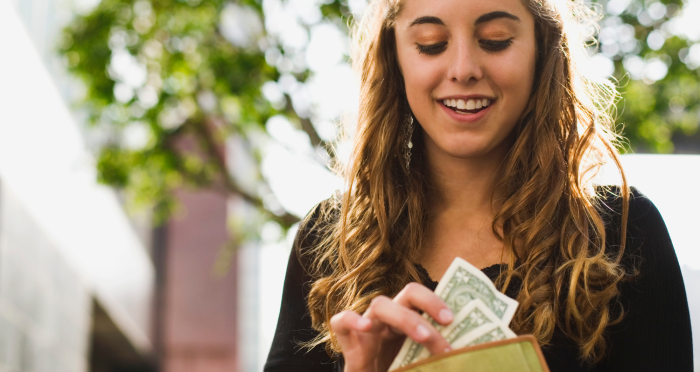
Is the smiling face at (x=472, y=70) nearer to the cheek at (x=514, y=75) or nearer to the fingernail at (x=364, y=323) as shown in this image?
the cheek at (x=514, y=75)

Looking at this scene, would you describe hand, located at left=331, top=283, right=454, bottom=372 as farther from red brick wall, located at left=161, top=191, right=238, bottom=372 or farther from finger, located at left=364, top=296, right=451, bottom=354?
red brick wall, located at left=161, top=191, right=238, bottom=372

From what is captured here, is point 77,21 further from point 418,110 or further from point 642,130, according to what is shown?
point 418,110

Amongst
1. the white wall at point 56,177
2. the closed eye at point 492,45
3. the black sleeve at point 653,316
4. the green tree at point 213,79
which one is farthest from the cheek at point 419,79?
the white wall at point 56,177

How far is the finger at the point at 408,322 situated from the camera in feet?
4.52

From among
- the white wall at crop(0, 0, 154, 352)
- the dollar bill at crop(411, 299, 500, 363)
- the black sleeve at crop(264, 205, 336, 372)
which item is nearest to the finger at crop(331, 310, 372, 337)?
the dollar bill at crop(411, 299, 500, 363)

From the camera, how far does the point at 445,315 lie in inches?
55.6

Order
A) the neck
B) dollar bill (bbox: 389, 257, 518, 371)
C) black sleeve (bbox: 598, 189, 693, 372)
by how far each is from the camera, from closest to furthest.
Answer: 1. dollar bill (bbox: 389, 257, 518, 371)
2. black sleeve (bbox: 598, 189, 693, 372)
3. the neck

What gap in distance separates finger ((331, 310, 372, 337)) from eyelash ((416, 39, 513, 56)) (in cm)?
66

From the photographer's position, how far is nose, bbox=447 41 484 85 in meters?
1.75

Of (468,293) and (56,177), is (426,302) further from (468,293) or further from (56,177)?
(56,177)

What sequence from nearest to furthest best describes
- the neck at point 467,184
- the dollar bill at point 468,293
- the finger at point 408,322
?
the finger at point 408,322 → the dollar bill at point 468,293 → the neck at point 467,184

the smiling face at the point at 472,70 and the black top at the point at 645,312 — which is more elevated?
the smiling face at the point at 472,70

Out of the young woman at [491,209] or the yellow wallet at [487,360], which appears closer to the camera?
the yellow wallet at [487,360]

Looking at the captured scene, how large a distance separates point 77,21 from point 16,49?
979 mm
